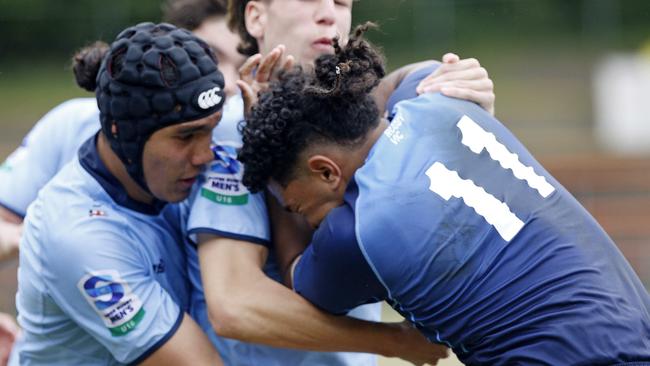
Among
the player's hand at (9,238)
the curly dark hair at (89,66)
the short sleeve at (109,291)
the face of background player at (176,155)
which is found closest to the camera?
the short sleeve at (109,291)

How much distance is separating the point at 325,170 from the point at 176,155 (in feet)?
1.98

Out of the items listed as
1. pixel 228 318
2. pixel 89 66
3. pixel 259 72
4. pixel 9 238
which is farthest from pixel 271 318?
pixel 9 238

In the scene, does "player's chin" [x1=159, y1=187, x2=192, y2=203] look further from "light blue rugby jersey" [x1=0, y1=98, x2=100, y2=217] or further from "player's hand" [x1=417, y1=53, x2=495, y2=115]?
"light blue rugby jersey" [x1=0, y1=98, x2=100, y2=217]

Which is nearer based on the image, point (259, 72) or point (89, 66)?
point (259, 72)

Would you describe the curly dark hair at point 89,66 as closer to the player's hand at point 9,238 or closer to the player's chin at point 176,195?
the player's chin at point 176,195

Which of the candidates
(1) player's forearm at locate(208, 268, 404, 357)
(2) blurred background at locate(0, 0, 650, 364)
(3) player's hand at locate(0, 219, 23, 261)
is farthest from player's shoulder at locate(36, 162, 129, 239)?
(2) blurred background at locate(0, 0, 650, 364)

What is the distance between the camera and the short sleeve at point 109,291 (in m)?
3.98

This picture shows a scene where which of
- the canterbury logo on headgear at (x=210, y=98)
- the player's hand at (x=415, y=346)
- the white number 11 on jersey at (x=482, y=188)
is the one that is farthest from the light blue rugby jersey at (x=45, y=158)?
the white number 11 on jersey at (x=482, y=188)

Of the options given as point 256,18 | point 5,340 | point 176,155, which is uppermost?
point 256,18

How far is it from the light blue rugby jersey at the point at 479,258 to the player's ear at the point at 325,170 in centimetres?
12

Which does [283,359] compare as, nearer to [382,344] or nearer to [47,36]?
[382,344]

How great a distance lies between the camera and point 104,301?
3998 mm

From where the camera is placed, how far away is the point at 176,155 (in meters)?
4.09

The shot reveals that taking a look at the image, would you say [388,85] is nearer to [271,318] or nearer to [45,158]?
[271,318]
